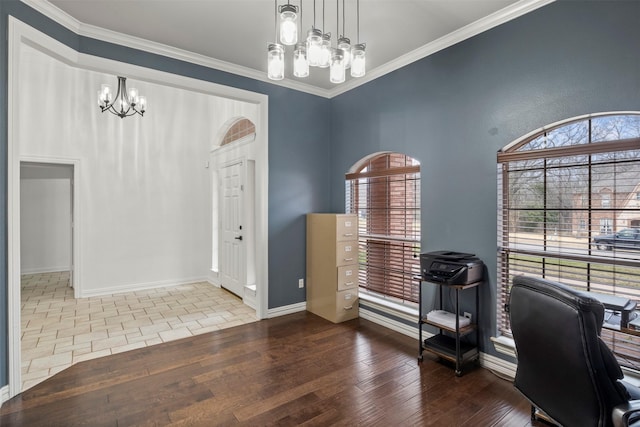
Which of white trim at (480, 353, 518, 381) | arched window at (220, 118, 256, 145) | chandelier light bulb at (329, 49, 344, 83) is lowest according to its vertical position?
white trim at (480, 353, 518, 381)

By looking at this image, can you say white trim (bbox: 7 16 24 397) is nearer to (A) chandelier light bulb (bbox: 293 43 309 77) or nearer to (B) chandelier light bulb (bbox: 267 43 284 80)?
(B) chandelier light bulb (bbox: 267 43 284 80)

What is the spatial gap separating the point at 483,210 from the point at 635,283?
1.06m

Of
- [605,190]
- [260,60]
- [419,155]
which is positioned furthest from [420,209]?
[260,60]

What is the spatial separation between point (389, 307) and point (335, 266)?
750 mm

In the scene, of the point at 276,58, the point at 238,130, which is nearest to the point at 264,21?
the point at 276,58

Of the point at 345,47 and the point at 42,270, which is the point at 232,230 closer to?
the point at 345,47

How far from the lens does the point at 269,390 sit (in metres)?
2.47

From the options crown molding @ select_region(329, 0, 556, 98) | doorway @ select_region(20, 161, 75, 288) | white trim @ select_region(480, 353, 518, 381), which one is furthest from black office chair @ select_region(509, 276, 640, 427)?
doorway @ select_region(20, 161, 75, 288)

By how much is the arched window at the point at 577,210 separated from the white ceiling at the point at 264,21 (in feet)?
3.56

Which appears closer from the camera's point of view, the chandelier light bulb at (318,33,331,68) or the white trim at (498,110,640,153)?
the chandelier light bulb at (318,33,331,68)

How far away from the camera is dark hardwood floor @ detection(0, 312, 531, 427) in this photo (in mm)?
2148

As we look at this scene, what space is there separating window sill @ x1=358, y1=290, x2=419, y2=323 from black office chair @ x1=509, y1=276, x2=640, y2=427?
171 cm

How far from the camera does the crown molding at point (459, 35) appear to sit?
8.27ft

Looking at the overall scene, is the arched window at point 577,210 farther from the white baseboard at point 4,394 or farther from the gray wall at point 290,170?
the white baseboard at point 4,394
